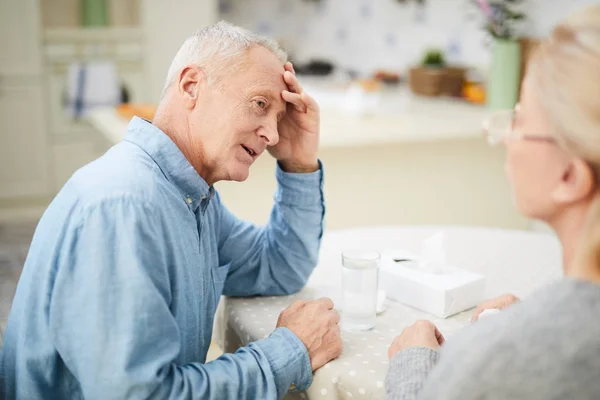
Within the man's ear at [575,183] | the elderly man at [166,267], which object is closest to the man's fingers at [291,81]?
the elderly man at [166,267]

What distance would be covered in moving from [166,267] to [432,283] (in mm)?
539

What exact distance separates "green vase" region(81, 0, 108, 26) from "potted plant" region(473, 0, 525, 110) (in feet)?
8.52

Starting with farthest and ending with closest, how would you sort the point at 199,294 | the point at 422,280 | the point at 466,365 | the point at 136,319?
the point at 422,280, the point at 199,294, the point at 136,319, the point at 466,365

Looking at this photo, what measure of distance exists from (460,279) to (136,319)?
Answer: 667 mm

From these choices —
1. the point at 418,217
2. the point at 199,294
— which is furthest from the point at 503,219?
the point at 199,294

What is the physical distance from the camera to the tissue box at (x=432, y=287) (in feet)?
4.30

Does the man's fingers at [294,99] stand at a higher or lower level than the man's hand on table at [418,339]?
higher

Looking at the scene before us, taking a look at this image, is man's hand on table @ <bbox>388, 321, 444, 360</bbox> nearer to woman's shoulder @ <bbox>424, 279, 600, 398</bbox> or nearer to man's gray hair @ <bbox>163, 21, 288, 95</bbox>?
woman's shoulder @ <bbox>424, 279, 600, 398</bbox>

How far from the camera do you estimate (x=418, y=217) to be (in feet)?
10.6

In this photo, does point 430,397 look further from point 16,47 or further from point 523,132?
point 16,47

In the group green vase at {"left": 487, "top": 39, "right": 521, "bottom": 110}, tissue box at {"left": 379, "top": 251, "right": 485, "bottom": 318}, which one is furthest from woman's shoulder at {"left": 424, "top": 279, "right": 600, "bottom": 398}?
green vase at {"left": 487, "top": 39, "right": 521, "bottom": 110}

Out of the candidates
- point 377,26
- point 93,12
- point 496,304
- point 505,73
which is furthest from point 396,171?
point 93,12

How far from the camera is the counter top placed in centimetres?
288

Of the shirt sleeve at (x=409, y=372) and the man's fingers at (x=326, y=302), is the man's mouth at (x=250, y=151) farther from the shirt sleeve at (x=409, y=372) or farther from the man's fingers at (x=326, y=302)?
the shirt sleeve at (x=409, y=372)
